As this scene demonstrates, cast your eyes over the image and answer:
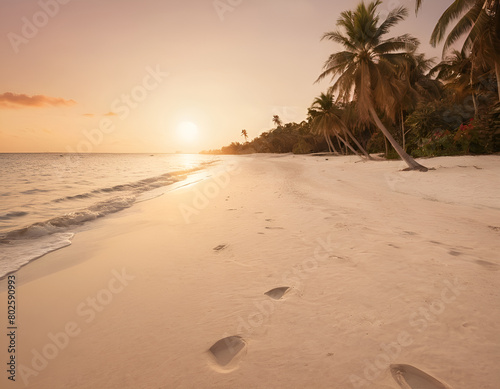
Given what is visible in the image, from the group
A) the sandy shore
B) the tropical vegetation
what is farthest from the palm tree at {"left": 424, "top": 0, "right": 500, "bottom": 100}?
the sandy shore

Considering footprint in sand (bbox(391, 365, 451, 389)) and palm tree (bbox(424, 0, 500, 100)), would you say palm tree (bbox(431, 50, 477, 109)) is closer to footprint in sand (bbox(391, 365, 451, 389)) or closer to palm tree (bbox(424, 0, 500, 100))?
palm tree (bbox(424, 0, 500, 100))

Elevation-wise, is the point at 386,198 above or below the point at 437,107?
below

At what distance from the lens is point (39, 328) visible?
2.02 m

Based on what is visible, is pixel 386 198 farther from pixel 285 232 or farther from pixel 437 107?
pixel 437 107

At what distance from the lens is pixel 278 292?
90.4 inches

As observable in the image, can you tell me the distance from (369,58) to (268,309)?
1726 cm

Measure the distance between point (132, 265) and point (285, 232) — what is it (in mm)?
2410

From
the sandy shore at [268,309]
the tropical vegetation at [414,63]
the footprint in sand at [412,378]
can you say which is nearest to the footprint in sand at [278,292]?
the sandy shore at [268,309]

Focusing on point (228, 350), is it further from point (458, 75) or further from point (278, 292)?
point (458, 75)

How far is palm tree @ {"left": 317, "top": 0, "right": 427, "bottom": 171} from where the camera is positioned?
13.8 meters

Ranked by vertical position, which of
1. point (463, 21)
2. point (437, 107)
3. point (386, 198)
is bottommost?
point (386, 198)

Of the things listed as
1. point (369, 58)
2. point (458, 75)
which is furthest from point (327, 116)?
point (369, 58)

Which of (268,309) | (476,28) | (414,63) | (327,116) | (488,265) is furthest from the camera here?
(327,116)

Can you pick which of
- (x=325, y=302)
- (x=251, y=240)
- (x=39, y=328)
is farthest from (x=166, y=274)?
(x=325, y=302)
